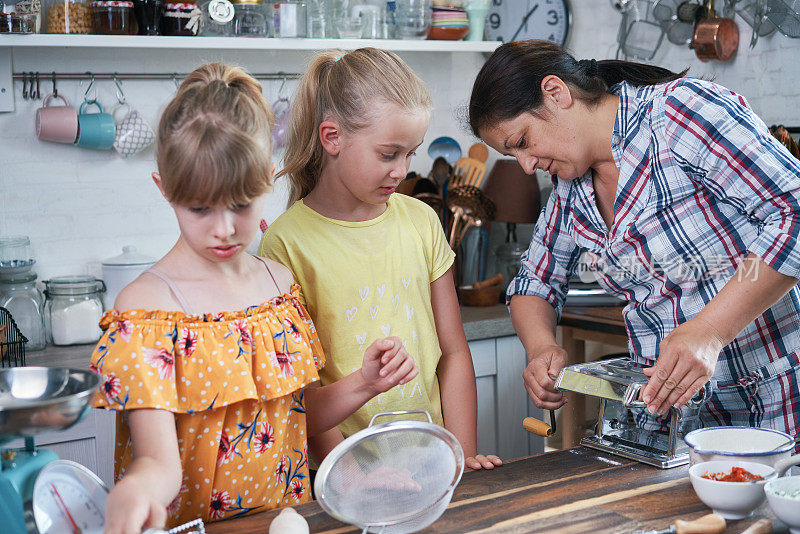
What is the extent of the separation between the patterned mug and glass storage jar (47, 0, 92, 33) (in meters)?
0.31

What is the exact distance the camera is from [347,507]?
1.09 metres

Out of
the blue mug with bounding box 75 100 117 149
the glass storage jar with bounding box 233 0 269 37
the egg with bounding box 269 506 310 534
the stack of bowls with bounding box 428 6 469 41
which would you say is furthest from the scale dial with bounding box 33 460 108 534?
the stack of bowls with bounding box 428 6 469 41


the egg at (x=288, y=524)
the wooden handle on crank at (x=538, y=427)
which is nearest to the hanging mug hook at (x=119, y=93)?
the wooden handle on crank at (x=538, y=427)

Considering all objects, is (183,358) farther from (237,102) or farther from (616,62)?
(616,62)

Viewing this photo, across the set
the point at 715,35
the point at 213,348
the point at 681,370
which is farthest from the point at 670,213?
the point at 715,35

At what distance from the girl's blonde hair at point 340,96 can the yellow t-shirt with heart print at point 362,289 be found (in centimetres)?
10

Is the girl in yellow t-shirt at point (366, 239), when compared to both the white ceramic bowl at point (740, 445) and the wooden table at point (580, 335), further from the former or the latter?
the wooden table at point (580, 335)

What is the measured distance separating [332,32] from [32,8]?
3.07 ft

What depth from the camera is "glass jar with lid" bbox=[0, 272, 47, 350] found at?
2.55m

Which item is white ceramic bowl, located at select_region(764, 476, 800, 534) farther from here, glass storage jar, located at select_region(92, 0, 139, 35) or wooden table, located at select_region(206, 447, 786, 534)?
glass storage jar, located at select_region(92, 0, 139, 35)

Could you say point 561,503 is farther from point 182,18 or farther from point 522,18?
point 522,18

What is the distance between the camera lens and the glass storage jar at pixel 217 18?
2.62 metres

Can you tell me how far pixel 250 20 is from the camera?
2.70 m

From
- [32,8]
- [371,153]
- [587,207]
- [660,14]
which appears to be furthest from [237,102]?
[660,14]
